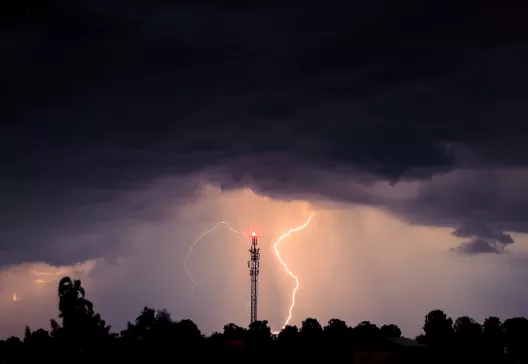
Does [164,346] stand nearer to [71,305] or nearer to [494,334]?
[71,305]

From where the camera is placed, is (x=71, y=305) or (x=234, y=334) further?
(x=234, y=334)

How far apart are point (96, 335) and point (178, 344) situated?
1805 centimetres

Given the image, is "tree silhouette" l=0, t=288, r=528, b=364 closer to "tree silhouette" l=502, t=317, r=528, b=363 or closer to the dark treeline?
the dark treeline

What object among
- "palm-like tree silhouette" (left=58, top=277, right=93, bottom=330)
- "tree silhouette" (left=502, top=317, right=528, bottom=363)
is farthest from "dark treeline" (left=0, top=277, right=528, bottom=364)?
"tree silhouette" (left=502, top=317, right=528, bottom=363)

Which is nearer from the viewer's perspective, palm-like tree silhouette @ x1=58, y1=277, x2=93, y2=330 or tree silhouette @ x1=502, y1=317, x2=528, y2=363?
palm-like tree silhouette @ x1=58, y1=277, x2=93, y2=330

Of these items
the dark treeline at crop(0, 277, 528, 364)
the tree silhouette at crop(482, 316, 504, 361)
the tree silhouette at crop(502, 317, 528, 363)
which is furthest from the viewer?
the tree silhouette at crop(502, 317, 528, 363)

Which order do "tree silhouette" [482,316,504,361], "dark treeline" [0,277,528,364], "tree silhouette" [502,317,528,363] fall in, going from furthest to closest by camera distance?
1. "tree silhouette" [502,317,528,363]
2. "tree silhouette" [482,316,504,361]
3. "dark treeline" [0,277,528,364]

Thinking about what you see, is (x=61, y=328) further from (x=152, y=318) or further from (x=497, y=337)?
(x=497, y=337)

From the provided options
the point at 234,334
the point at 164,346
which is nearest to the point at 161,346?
the point at 164,346

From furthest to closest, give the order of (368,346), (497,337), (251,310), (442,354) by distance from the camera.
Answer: (497,337) < (251,310) < (368,346) < (442,354)

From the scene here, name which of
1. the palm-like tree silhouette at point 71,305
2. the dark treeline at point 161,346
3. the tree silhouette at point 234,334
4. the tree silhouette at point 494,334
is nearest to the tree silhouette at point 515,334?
the tree silhouette at point 494,334

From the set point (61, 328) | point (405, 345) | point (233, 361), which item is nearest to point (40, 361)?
point (61, 328)

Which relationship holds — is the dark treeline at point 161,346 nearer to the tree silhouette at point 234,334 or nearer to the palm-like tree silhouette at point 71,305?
the palm-like tree silhouette at point 71,305

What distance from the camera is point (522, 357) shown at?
5433 inches
